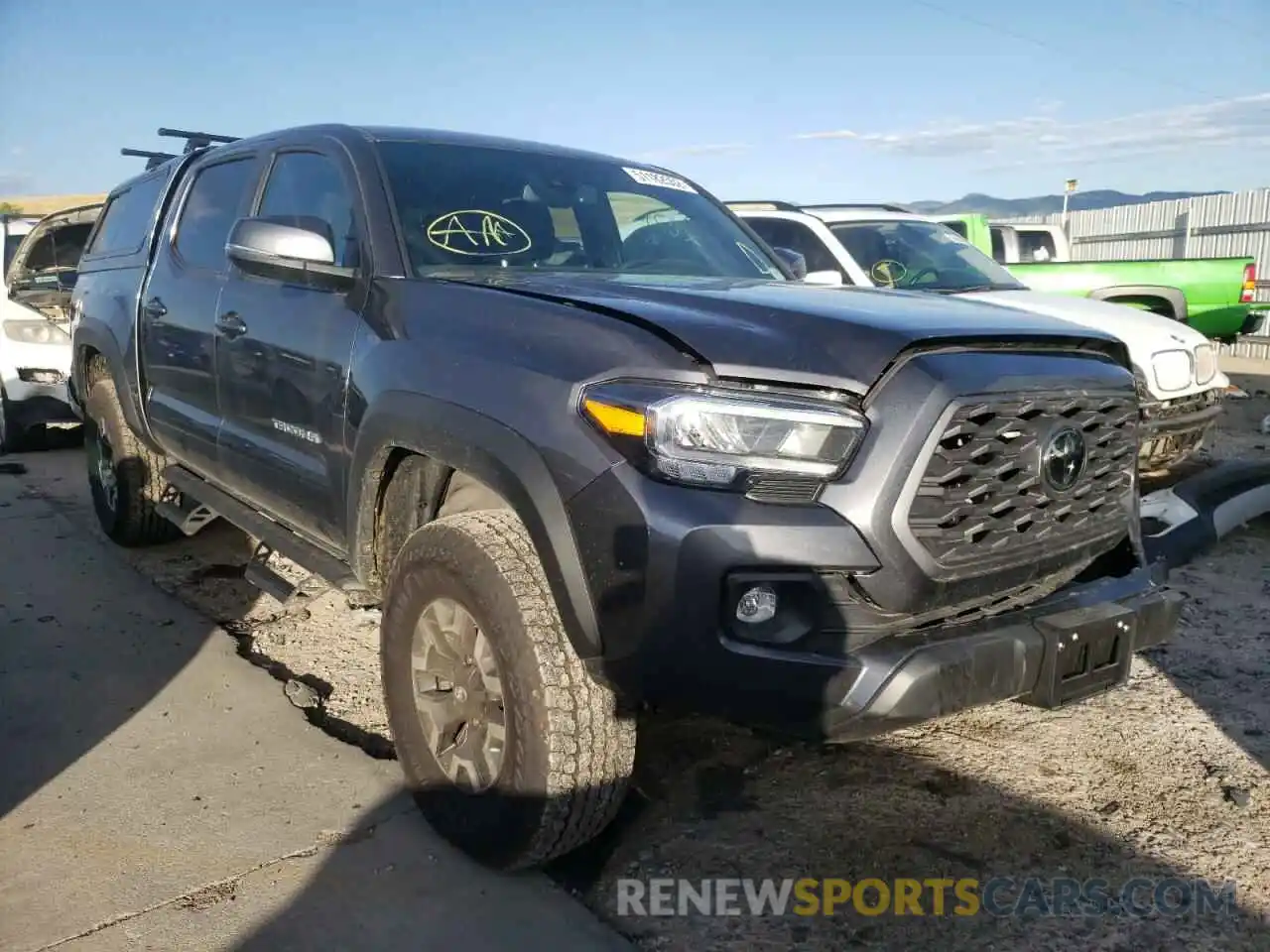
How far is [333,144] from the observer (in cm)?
339

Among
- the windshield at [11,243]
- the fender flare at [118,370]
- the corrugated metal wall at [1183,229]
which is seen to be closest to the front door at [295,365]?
the fender flare at [118,370]

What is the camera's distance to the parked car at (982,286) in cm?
587

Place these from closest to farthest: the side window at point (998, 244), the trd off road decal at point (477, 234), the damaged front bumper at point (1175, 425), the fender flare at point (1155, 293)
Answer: the trd off road decal at point (477, 234) < the damaged front bumper at point (1175, 425) < the fender flare at point (1155, 293) < the side window at point (998, 244)

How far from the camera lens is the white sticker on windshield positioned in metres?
3.91

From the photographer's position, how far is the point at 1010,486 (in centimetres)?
227

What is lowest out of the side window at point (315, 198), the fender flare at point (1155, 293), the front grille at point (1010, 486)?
the fender flare at point (1155, 293)

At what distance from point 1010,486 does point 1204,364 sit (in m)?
4.63

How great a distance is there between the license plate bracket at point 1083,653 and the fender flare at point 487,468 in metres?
1.01

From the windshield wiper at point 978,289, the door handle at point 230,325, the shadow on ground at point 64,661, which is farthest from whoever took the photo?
the windshield wiper at point 978,289

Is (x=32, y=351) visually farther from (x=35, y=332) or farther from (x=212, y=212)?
(x=212, y=212)

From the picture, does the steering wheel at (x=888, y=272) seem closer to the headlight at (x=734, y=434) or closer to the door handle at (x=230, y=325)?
the door handle at (x=230, y=325)

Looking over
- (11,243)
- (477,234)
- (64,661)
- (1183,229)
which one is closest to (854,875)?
(477,234)

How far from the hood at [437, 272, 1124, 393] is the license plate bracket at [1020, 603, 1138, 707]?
0.65m

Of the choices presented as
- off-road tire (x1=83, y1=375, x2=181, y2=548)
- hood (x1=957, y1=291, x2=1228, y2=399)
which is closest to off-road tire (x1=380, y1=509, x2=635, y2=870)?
off-road tire (x1=83, y1=375, x2=181, y2=548)
